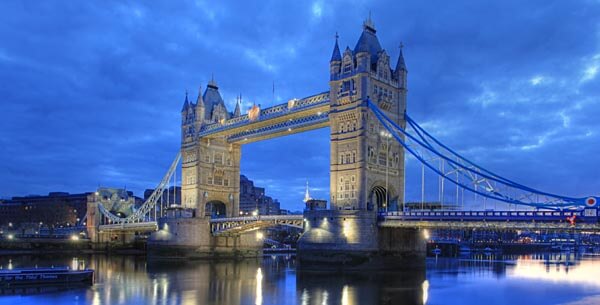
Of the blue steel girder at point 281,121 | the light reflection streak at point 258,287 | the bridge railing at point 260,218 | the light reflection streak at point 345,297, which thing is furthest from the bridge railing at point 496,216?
the blue steel girder at point 281,121

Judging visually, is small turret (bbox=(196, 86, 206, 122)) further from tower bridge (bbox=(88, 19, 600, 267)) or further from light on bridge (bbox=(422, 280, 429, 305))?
light on bridge (bbox=(422, 280, 429, 305))

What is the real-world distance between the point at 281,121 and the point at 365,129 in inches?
525

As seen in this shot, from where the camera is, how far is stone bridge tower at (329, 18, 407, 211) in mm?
52031

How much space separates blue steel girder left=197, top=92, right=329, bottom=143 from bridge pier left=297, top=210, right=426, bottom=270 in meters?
11.3

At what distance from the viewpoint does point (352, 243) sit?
4900 cm

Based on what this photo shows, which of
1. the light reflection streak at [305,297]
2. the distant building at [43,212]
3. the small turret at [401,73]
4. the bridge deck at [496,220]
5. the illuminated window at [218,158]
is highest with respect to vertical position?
the small turret at [401,73]

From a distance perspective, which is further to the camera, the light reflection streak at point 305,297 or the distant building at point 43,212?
the distant building at point 43,212

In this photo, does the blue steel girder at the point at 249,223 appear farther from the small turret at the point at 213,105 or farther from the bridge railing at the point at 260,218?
the small turret at the point at 213,105

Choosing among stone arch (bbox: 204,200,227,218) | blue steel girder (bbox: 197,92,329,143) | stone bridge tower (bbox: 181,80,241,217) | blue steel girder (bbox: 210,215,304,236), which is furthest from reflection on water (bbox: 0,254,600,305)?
stone arch (bbox: 204,200,227,218)

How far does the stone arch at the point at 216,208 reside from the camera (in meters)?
74.4

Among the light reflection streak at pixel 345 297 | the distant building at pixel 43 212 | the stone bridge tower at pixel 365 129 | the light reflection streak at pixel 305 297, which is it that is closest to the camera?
the light reflection streak at pixel 345 297

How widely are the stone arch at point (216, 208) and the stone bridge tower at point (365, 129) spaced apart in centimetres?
2574

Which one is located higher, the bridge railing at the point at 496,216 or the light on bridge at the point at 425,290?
the bridge railing at the point at 496,216

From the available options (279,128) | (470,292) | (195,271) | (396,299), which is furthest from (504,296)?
(279,128)
